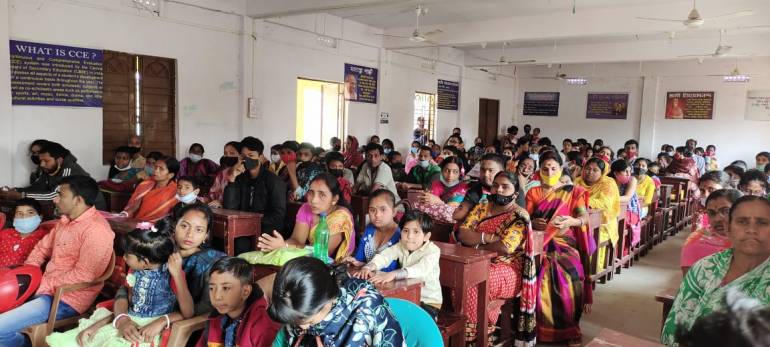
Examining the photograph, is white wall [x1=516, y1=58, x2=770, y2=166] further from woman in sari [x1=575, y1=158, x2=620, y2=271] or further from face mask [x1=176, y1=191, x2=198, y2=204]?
face mask [x1=176, y1=191, x2=198, y2=204]

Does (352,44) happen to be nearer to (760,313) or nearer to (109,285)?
(109,285)

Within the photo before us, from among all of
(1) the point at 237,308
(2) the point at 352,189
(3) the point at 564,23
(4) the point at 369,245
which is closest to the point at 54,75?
(2) the point at 352,189

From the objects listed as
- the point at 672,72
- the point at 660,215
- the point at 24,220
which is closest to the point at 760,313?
the point at 24,220

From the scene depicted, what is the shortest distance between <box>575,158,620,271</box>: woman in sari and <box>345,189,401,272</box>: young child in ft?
8.49

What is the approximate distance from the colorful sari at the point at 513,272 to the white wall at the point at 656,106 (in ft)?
40.9

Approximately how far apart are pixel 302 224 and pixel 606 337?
1944 millimetres

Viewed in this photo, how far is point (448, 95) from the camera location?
13062mm

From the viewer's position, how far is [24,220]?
339cm

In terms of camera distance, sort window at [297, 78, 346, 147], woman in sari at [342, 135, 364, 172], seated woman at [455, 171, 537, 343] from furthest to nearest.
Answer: window at [297, 78, 346, 147]
woman in sari at [342, 135, 364, 172]
seated woman at [455, 171, 537, 343]

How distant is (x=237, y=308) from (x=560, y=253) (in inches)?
94.7

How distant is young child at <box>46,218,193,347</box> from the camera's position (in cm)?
248

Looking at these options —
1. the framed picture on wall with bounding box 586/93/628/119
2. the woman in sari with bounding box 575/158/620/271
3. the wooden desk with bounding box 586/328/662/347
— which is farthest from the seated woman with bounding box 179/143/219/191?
the framed picture on wall with bounding box 586/93/628/119

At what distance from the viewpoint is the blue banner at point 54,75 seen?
5750 mm

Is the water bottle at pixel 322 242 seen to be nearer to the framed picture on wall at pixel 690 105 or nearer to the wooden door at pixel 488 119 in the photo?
the wooden door at pixel 488 119
